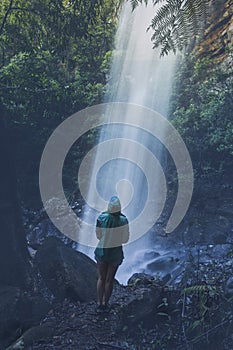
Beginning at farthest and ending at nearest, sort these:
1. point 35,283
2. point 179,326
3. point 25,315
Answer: point 35,283 → point 25,315 → point 179,326

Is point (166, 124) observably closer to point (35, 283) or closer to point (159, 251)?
point (159, 251)

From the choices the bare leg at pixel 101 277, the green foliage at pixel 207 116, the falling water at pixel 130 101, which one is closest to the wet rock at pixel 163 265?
the falling water at pixel 130 101

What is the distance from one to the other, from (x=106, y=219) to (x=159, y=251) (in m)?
5.28

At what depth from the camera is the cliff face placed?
444 inches

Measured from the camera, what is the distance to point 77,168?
39.1 ft

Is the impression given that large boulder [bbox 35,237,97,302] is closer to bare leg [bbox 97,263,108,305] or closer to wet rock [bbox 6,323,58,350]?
bare leg [bbox 97,263,108,305]

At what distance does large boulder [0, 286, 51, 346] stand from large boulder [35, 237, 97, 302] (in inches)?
13.9

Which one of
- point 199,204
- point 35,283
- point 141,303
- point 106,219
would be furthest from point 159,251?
point 106,219

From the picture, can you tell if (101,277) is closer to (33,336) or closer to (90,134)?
(33,336)

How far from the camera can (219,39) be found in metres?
11.7

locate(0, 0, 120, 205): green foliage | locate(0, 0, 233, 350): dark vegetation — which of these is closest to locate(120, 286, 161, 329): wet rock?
locate(0, 0, 233, 350): dark vegetation

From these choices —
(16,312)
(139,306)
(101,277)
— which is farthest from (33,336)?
(139,306)

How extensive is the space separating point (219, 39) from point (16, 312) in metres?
10.7

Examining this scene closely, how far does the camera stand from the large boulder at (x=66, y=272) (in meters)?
5.45
